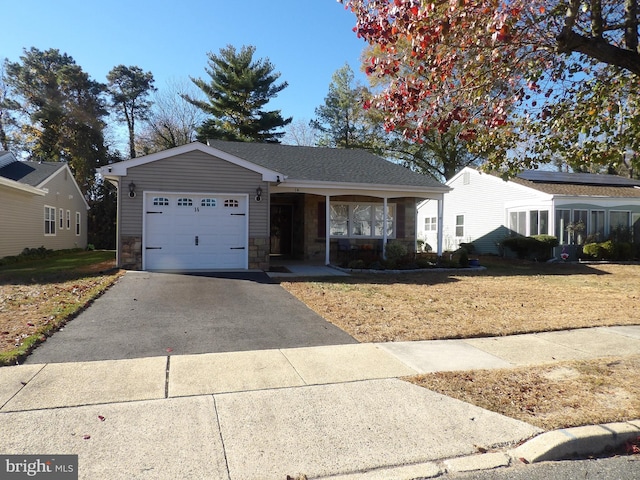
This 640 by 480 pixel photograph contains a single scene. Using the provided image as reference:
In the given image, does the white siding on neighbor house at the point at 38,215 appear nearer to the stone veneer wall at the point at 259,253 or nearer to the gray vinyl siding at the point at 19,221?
the gray vinyl siding at the point at 19,221

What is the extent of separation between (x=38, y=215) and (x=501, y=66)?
805 inches

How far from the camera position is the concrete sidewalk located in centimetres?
305

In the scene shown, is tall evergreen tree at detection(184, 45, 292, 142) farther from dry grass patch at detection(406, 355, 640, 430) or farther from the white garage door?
dry grass patch at detection(406, 355, 640, 430)

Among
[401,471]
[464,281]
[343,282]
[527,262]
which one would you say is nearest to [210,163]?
[343,282]

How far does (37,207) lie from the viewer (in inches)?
760

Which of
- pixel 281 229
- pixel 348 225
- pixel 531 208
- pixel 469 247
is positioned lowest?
pixel 469 247

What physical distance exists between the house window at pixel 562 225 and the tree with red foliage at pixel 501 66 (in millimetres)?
13050

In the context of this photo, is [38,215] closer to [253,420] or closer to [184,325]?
[184,325]

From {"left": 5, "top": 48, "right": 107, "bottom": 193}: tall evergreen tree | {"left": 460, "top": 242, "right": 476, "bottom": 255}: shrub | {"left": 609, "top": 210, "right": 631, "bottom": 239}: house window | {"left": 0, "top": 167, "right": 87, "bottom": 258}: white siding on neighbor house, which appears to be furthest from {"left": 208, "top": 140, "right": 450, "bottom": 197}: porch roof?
{"left": 5, "top": 48, "right": 107, "bottom": 193}: tall evergreen tree

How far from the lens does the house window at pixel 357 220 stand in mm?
16859

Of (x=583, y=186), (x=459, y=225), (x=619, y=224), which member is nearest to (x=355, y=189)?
(x=459, y=225)

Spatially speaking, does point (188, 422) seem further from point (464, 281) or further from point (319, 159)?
point (319, 159)

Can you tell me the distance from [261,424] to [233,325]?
10.8 feet

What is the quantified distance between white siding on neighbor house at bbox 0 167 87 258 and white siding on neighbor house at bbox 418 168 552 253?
19877 mm
